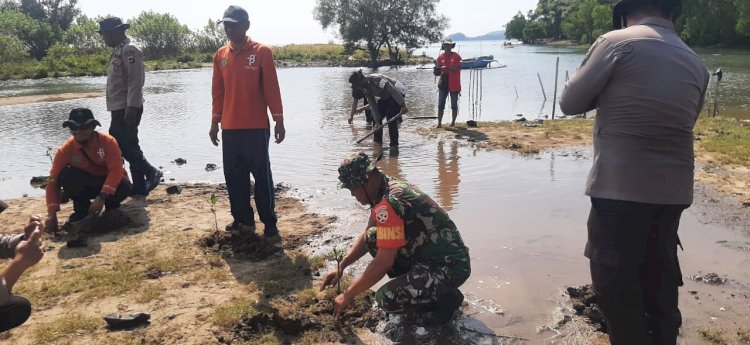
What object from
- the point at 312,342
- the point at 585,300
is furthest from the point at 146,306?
the point at 585,300

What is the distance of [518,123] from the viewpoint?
1286cm

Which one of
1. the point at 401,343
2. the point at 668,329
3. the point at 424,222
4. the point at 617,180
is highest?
the point at 617,180

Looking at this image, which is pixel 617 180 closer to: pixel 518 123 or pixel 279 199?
pixel 279 199

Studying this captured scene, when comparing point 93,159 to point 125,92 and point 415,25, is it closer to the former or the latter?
point 125,92

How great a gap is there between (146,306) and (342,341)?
148 centimetres

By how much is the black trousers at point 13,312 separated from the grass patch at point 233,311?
1.16 m

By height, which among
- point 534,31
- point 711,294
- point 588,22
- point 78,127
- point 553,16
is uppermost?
point 553,16

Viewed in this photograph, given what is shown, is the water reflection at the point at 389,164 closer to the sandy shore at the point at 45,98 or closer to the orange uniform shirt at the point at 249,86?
the orange uniform shirt at the point at 249,86

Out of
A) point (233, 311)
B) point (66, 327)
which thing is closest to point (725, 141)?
point (233, 311)

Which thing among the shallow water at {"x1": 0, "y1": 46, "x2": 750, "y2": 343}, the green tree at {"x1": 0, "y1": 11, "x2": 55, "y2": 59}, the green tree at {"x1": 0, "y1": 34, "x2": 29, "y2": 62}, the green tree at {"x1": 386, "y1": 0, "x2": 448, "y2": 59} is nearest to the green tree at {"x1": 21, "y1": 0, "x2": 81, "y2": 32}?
the green tree at {"x1": 0, "y1": 11, "x2": 55, "y2": 59}

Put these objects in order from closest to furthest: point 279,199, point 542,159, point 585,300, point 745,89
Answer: point 585,300, point 279,199, point 542,159, point 745,89

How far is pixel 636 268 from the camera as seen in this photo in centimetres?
261

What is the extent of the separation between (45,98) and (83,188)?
2020cm

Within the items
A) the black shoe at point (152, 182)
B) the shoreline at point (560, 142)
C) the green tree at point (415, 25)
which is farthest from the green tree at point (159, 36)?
the black shoe at point (152, 182)
